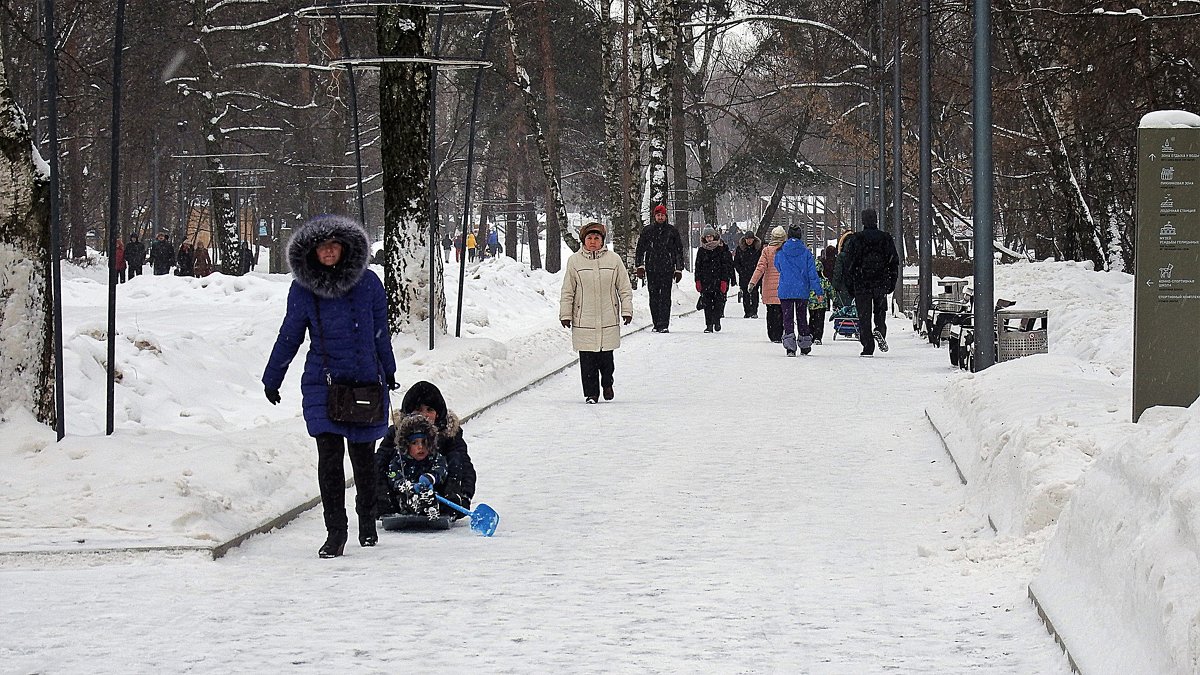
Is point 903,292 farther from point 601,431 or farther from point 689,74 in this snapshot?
point 601,431

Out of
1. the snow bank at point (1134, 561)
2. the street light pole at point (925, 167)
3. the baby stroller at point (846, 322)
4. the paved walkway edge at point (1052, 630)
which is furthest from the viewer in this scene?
the baby stroller at point (846, 322)

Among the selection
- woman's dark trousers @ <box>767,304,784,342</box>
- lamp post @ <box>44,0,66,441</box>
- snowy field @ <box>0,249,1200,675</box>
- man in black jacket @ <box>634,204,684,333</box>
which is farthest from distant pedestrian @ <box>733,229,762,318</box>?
lamp post @ <box>44,0,66,441</box>

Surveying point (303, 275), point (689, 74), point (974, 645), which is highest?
point (689, 74)

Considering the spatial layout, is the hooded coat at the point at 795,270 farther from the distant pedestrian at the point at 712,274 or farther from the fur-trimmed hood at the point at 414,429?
the fur-trimmed hood at the point at 414,429

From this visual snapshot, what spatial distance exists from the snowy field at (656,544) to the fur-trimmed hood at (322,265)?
127 cm

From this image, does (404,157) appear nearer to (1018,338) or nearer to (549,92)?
(1018,338)

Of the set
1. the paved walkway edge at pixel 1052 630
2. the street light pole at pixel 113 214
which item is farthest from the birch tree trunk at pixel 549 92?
the paved walkway edge at pixel 1052 630

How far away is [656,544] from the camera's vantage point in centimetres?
889

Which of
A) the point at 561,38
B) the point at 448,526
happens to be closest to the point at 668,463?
the point at 448,526

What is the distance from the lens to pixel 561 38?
50.5 m

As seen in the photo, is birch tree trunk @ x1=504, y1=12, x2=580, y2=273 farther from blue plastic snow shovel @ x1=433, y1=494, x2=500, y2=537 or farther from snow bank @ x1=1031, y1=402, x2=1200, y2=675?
snow bank @ x1=1031, y1=402, x2=1200, y2=675

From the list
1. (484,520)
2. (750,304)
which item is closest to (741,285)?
(750,304)

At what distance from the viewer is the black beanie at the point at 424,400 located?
373 inches

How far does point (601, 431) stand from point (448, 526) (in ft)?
15.6
